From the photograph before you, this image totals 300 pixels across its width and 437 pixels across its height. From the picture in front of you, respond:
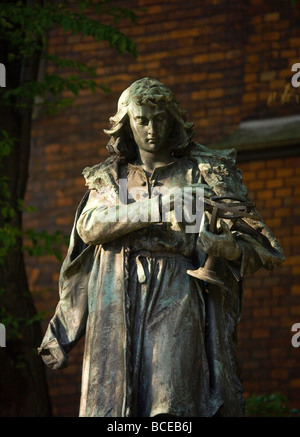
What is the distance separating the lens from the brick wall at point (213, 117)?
14.9 m

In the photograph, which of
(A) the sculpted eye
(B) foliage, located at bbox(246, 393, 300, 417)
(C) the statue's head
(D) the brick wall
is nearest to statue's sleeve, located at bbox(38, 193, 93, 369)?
(C) the statue's head

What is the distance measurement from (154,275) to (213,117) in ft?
24.8

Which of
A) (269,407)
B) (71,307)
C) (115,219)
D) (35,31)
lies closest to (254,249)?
(115,219)

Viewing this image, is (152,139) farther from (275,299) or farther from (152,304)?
(275,299)

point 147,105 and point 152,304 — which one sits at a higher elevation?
point 147,105

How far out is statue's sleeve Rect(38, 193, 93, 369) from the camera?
8344mm

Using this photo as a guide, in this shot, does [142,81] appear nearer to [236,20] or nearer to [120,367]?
[120,367]

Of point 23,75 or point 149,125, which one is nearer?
point 149,125

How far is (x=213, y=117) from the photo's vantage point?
51.1 feet

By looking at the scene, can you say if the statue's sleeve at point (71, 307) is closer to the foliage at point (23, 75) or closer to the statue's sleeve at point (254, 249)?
the statue's sleeve at point (254, 249)

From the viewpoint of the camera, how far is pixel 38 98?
16.9 meters

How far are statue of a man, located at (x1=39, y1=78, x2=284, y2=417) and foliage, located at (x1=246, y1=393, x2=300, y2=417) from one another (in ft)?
16.9

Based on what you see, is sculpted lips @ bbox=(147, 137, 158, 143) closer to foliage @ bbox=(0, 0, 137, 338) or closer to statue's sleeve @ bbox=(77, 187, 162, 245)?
statue's sleeve @ bbox=(77, 187, 162, 245)

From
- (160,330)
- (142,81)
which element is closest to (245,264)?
(160,330)
